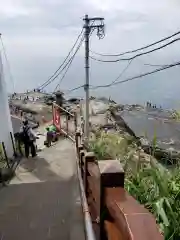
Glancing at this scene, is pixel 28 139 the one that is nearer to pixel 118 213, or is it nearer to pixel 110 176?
pixel 110 176

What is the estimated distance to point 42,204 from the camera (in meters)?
7.71

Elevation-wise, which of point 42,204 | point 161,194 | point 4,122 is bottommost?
point 42,204

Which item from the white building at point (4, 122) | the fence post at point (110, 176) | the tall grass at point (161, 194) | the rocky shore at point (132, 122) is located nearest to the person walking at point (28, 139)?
the white building at point (4, 122)

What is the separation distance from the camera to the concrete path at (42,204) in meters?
6.20

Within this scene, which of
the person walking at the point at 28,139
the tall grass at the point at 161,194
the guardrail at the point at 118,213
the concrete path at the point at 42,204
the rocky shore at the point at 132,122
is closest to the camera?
the guardrail at the point at 118,213

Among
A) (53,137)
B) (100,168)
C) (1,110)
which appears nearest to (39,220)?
(100,168)

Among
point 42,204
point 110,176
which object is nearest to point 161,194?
point 110,176

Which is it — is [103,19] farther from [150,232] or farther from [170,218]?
[150,232]

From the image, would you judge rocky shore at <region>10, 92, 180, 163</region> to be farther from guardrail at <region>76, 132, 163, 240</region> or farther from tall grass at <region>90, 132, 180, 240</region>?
guardrail at <region>76, 132, 163, 240</region>

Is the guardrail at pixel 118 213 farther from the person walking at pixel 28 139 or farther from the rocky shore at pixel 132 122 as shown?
the rocky shore at pixel 132 122

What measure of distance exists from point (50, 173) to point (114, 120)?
1303 cm

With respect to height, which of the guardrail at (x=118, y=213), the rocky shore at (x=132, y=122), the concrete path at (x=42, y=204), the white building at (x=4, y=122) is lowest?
the rocky shore at (x=132, y=122)

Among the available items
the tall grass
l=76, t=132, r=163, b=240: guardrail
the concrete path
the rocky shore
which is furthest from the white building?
l=76, t=132, r=163, b=240: guardrail

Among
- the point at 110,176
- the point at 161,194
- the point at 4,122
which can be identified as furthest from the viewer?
the point at 4,122
